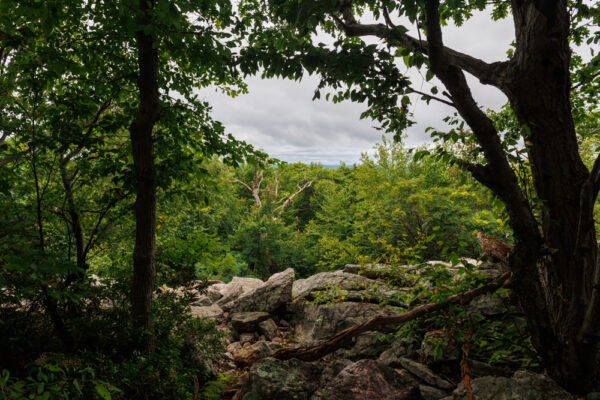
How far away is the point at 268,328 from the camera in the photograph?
708 cm

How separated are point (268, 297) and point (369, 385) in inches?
199

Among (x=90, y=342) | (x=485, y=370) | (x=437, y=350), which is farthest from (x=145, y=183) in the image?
(x=485, y=370)

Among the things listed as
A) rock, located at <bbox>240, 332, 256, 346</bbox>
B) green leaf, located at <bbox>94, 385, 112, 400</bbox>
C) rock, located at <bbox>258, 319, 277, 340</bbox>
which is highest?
green leaf, located at <bbox>94, 385, 112, 400</bbox>

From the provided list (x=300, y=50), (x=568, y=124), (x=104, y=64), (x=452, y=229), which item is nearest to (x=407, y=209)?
(x=452, y=229)

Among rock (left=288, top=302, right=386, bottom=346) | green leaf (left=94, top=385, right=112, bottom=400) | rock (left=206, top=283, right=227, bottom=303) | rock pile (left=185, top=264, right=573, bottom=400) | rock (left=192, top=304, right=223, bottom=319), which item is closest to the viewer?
green leaf (left=94, top=385, right=112, bottom=400)

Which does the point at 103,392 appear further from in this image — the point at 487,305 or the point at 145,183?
the point at 487,305

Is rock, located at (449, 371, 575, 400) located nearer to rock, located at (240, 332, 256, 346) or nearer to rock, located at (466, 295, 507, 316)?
rock, located at (466, 295, 507, 316)

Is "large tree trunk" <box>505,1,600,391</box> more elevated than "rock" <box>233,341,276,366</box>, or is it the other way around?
"large tree trunk" <box>505,1,600,391</box>

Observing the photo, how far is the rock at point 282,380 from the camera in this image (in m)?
3.57

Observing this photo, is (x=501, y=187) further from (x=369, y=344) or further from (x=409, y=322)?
(x=369, y=344)

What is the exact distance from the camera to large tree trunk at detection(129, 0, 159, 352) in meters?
3.67

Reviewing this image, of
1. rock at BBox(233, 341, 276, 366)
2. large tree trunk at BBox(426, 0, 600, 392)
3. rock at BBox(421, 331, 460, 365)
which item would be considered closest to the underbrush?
rock at BBox(233, 341, 276, 366)

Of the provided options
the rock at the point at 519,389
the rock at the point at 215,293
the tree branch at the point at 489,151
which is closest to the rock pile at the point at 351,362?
the rock at the point at 519,389

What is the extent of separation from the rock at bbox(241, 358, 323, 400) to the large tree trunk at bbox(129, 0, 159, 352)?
1354mm
